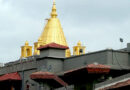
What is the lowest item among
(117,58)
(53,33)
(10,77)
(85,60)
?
(10,77)

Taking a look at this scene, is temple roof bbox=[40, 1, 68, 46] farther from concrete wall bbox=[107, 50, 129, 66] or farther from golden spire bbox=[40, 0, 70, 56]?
concrete wall bbox=[107, 50, 129, 66]

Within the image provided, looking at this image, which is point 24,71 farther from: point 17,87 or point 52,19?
point 52,19

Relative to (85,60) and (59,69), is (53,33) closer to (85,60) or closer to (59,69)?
(59,69)

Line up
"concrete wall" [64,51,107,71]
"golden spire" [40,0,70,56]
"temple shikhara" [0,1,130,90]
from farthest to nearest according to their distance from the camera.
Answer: "golden spire" [40,0,70,56], "concrete wall" [64,51,107,71], "temple shikhara" [0,1,130,90]

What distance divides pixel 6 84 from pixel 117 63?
1363 centimetres

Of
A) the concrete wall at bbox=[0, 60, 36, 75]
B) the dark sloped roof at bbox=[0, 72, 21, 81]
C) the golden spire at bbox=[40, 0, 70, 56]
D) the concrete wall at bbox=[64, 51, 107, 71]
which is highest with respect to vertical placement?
the golden spire at bbox=[40, 0, 70, 56]

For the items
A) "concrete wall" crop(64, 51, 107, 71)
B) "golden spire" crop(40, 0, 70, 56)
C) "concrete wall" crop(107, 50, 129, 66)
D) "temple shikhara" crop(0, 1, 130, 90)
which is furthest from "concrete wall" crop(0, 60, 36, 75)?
"concrete wall" crop(107, 50, 129, 66)

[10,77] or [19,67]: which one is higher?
[19,67]

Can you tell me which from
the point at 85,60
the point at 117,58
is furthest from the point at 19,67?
the point at 117,58

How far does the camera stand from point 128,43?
141 ft

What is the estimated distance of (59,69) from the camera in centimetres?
4753

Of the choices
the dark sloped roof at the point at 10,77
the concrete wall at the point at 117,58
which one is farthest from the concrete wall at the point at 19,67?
the concrete wall at the point at 117,58

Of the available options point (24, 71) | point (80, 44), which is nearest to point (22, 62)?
point (24, 71)

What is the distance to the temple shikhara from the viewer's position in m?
34.8
